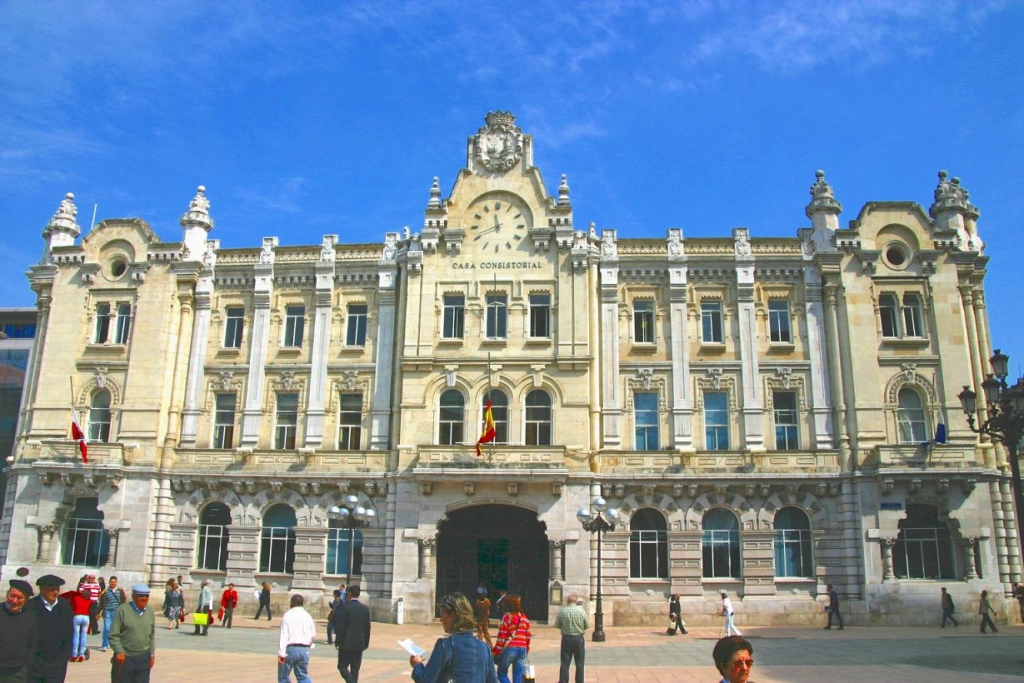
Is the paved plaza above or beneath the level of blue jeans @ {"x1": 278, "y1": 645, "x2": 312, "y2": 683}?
beneath

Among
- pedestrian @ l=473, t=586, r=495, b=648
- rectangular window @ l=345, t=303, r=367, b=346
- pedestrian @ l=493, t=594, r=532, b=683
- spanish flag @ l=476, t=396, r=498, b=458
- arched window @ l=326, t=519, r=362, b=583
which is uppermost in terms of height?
rectangular window @ l=345, t=303, r=367, b=346

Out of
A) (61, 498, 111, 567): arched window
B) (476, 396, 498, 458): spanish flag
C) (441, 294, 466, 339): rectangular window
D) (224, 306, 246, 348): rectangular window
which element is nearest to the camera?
(476, 396, 498, 458): spanish flag

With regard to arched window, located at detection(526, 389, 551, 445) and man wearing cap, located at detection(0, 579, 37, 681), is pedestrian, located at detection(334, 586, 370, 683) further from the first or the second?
arched window, located at detection(526, 389, 551, 445)

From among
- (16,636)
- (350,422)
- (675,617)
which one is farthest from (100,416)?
(16,636)

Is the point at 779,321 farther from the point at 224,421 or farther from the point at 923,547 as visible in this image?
the point at 224,421

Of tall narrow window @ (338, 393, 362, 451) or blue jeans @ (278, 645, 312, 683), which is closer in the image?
blue jeans @ (278, 645, 312, 683)

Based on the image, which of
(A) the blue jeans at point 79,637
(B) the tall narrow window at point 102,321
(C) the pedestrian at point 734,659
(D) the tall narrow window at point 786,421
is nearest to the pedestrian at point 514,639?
(C) the pedestrian at point 734,659

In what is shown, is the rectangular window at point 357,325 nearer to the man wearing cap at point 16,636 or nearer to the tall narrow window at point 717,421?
the tall narrow window at point 717,421

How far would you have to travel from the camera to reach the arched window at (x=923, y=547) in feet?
114

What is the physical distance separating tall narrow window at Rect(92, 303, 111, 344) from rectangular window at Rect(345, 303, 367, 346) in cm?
1146

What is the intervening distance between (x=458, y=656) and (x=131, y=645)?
5994 millimetres

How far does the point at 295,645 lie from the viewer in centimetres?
1389

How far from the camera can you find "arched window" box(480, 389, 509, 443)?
1460 inches

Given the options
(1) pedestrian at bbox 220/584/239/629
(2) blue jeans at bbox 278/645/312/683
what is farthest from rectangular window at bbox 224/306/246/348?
(2) blue jeans at bbox 278/645/312/683
